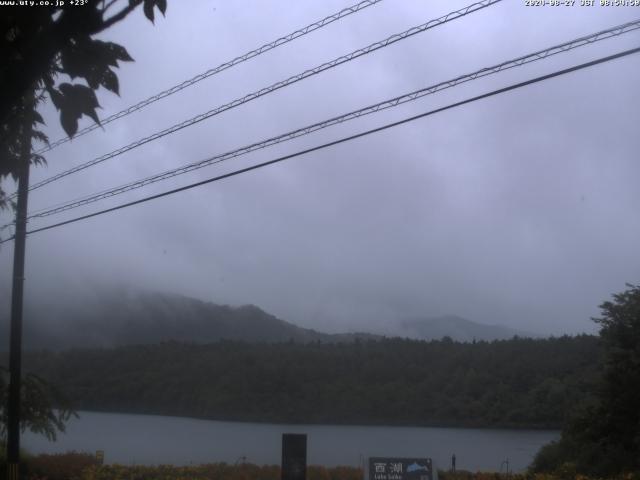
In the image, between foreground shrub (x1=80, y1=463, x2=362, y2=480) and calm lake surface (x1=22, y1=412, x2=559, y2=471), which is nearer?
foreground shrub (x1=80, y1=463, x2=362, y2=480)

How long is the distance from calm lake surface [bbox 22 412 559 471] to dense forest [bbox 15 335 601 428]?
1.43ft

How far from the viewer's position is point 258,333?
39.5 metres

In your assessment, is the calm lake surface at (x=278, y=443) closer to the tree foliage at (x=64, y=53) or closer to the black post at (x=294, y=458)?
the black post at (x=294, y=458)

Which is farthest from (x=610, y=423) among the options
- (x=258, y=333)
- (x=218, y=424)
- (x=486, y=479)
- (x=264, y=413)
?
(x=258, y=333)

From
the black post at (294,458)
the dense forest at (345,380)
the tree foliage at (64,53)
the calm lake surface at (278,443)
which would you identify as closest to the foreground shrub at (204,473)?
the calm lake surface at (278,443)

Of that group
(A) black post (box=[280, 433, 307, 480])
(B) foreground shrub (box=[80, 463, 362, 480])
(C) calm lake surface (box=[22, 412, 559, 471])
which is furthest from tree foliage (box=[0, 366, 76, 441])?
(C) calm lake surface (box=[22, 412, 559, 471])

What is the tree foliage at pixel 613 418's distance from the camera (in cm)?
1773

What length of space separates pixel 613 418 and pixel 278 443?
992cm

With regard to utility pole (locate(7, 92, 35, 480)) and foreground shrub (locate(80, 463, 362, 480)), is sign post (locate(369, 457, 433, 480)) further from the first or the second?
utility pole (locate(7, 92, 35, 480))

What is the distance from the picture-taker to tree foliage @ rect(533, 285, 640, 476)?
58.2 feet

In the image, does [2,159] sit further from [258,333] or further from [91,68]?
[258,333]

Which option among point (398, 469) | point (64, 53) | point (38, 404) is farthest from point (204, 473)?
point (64, 53)

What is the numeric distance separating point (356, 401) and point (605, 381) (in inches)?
337

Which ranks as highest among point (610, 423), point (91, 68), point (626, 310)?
point (626, 310)
